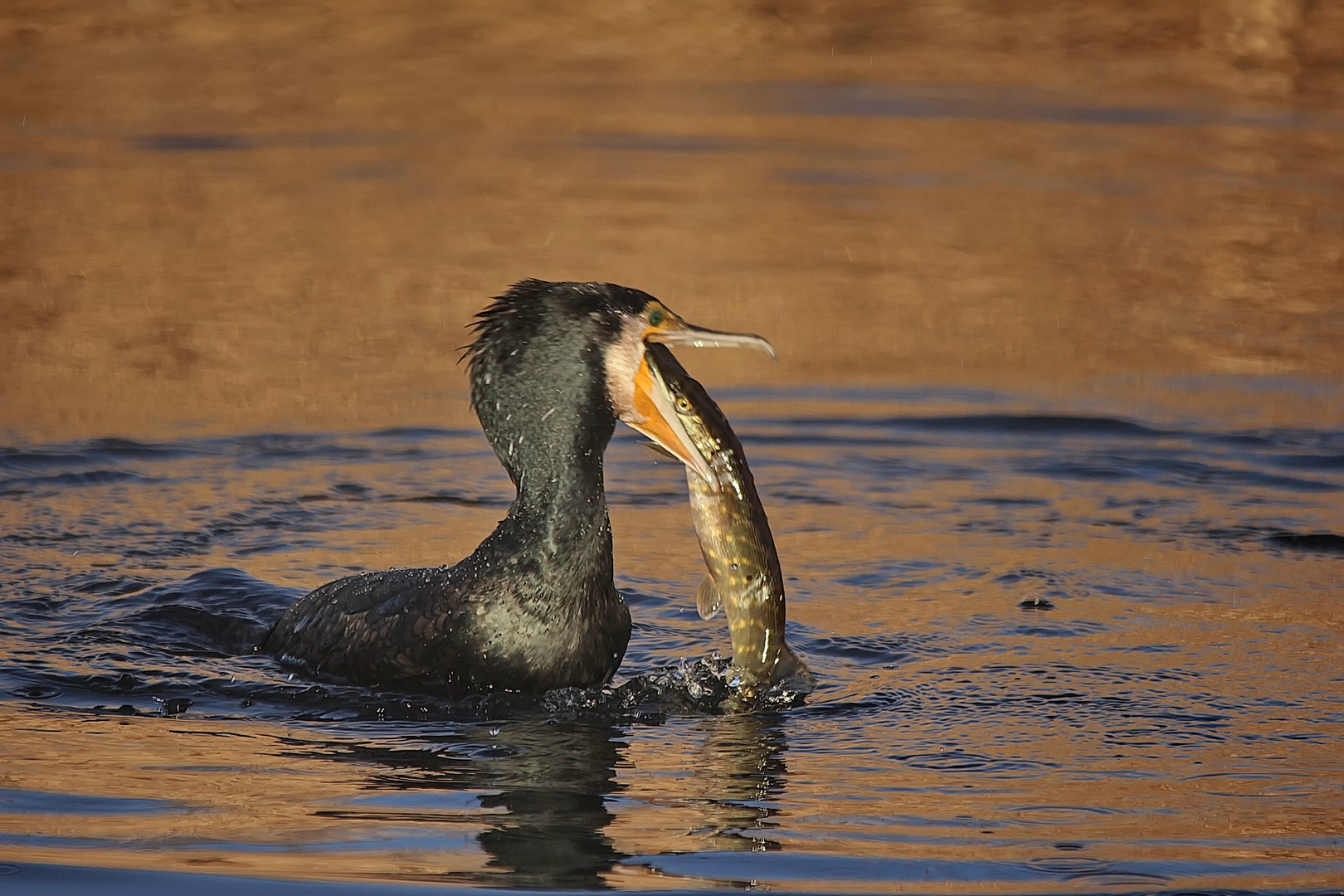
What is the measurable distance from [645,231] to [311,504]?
16.1 feet

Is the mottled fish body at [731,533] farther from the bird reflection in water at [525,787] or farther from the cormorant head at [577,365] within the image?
the bird reflection in water at [525,787]

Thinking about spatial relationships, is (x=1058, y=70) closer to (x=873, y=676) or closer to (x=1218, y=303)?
(x=1218, y=303)

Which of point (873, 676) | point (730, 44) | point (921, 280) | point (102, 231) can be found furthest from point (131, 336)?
point (730, 44)

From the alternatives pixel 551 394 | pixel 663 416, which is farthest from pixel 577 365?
pixel 663 416

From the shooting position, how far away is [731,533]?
20.1ft

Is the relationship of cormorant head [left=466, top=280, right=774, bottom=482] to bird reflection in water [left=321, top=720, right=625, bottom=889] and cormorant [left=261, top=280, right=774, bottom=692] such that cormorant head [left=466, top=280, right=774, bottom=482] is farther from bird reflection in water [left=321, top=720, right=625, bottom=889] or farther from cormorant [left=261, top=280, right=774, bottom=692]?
bird reflection in water [left=321, top=720, right=625, bottom=889]

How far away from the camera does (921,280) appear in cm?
1273

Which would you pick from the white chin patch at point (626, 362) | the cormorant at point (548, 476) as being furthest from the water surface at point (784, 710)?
the white chin patch at point (626, 362)

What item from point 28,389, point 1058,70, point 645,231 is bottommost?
point 28,389

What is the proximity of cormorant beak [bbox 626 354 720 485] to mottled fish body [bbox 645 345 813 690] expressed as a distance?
0.04ft

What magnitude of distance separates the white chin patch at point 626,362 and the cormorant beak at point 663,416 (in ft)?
0.05

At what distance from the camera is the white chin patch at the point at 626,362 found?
237 inches

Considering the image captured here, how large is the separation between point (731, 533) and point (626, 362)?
0.63m

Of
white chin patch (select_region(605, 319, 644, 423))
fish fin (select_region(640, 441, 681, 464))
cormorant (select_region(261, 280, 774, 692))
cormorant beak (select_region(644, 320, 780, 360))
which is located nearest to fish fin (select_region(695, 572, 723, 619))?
cormorant (select_region(261, 280, 774, 692))
